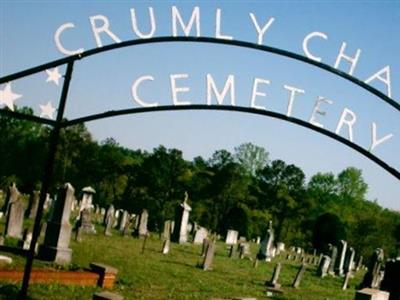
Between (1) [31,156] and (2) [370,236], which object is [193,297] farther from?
(1) [31,156]

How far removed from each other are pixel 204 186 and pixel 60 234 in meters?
48.1

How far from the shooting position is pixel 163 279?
1445cm

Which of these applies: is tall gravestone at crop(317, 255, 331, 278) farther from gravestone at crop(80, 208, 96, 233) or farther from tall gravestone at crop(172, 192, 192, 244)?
gravestone at crop(80, 208, 96, 233)

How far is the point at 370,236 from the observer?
55.1m

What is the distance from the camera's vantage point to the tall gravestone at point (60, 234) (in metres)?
14.1

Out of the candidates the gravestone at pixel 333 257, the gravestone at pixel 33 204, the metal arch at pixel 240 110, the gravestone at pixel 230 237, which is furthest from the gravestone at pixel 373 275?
the gravestone at pixel 230 237

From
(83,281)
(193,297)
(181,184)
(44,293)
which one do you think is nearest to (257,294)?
(193,297)

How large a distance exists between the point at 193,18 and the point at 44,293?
659cm

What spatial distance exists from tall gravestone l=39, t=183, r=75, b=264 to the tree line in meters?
35.0

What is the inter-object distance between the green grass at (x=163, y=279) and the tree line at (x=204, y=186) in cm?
2948

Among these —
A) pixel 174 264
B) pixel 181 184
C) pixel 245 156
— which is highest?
pixel 245 156

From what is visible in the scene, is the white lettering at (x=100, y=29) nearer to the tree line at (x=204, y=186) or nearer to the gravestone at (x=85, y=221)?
the gravestone at (x=85, y=221)

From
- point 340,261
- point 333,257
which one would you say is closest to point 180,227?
point 333,257

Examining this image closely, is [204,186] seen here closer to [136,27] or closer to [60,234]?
[60,234]
